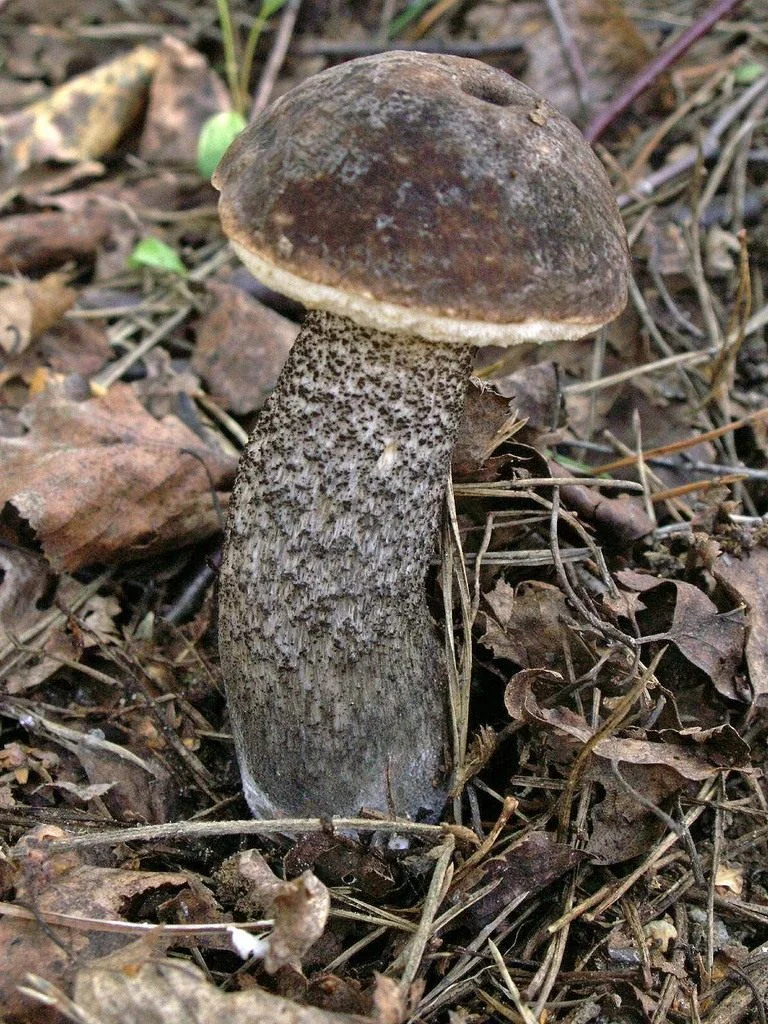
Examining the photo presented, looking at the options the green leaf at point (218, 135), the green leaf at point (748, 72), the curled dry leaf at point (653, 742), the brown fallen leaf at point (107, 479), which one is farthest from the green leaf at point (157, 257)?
the green leaf at point (748, 72)

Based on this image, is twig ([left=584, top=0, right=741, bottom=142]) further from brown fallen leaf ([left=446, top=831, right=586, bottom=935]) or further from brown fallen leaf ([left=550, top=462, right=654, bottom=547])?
brown fallen leaf ([left=446, top=831, right=586, bottom=935])

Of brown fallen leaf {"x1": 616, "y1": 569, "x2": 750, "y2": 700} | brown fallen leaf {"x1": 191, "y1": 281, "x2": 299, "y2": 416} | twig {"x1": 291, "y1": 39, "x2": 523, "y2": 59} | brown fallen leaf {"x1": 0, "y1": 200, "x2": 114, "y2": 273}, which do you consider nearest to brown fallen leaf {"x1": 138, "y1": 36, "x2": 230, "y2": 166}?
twig {"x1": 291, "y1": 39, "x2": 523, "y2": 59}

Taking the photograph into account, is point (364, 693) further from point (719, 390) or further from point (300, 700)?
point (719, 390)

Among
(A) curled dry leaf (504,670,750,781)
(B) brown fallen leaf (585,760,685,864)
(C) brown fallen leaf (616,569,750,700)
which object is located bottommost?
(B) brown fallen leaf (585,760,685,864)

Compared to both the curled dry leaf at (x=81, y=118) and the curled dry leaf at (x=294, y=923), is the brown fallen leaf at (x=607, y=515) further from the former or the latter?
the curled dry leaf at (x=81, y=118)

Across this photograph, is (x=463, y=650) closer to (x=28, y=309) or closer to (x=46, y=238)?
(x=28, y=309)

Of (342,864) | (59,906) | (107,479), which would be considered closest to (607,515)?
(342,864)
